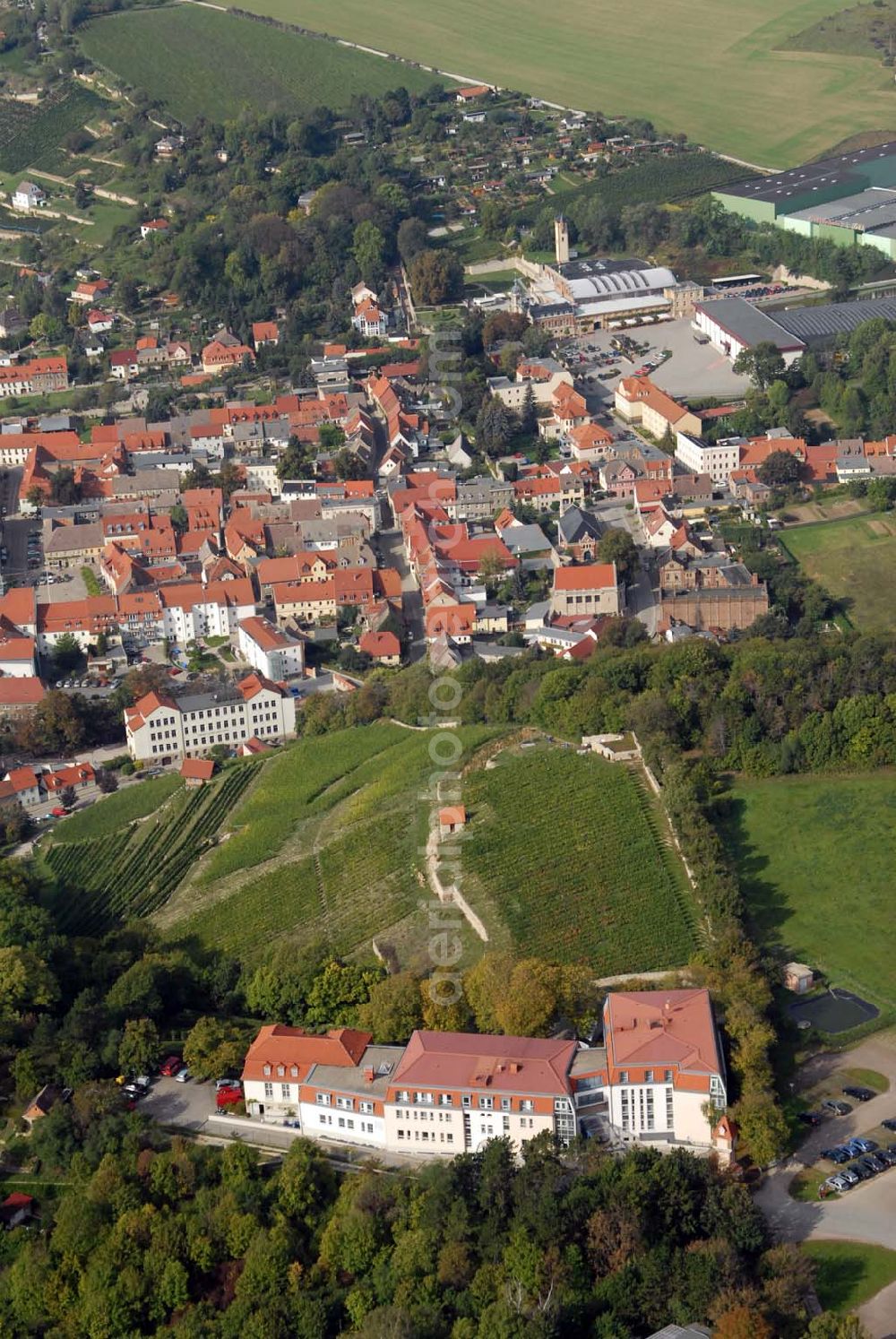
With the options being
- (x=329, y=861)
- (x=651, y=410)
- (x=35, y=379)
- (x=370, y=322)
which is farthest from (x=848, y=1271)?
(x=35, y=379)

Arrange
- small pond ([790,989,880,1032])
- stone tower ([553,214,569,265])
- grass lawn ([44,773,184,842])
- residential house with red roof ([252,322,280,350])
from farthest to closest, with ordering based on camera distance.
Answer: stone tower ([553,214,569,265]) < residential house with red roof ([252,322,280,350]) < grass lawn ([44,773,184,842]) < small pond ([790,989,880,1032])

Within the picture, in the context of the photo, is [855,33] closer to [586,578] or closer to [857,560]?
[857,560]

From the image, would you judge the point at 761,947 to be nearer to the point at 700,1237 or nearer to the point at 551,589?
the point at 700,1237

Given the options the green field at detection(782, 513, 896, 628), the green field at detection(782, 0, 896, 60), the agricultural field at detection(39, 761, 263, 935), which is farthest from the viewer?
the green field at detection(782, 0, 896, 60)

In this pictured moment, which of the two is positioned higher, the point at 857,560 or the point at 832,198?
the point at 857,560

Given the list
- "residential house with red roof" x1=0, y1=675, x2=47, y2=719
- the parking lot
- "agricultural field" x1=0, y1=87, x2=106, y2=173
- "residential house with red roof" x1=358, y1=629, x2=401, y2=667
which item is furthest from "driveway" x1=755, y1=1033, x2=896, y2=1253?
"agricultural field" x1=0, y1=87, x2=106, y2=173

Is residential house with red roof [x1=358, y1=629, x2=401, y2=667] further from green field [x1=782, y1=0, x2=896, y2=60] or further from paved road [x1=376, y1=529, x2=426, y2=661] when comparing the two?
green field [x1=782, y1=0, x2=896, y2=60]
